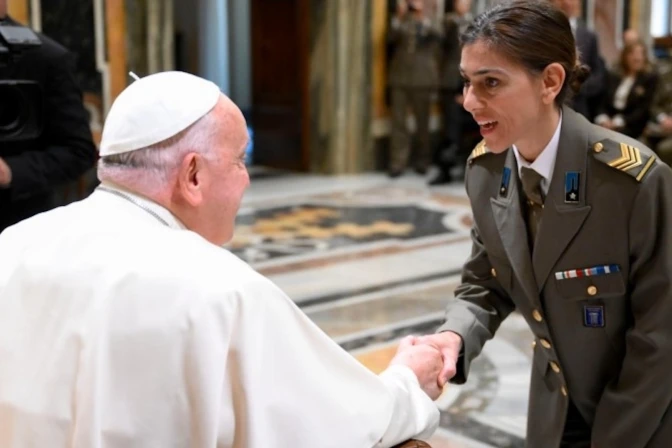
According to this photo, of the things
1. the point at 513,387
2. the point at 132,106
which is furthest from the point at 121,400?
the point at 513,387

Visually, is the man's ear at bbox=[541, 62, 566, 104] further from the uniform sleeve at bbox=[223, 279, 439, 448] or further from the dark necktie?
the uniform sleeve at bbox=[223, 279, 439, 448]

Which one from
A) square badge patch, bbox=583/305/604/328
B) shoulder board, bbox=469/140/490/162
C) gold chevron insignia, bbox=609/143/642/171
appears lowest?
square badge patch, bbox=583/305/604/328

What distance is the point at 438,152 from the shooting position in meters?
11.0

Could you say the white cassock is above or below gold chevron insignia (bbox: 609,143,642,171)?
below

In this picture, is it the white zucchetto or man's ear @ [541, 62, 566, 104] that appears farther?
man's ear @ [541, 62, 566, 104]

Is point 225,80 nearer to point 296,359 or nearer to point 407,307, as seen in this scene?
point 407,307

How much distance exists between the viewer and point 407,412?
1775 millimetres

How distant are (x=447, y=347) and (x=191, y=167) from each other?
2.71 ft

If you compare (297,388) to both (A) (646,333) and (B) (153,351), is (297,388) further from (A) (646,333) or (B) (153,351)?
(A) (646,333)

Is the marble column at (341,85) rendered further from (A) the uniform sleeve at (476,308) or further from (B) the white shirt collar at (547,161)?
(B) the white shirt collar at (547,161)

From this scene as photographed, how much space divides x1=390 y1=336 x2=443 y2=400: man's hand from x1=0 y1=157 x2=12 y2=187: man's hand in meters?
1.63

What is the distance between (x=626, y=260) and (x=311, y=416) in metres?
0.78

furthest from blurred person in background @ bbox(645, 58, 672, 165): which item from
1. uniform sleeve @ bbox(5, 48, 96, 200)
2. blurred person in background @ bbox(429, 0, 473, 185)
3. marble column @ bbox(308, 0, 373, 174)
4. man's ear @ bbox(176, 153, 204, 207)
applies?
man's ear @ bbox(176, 153, 204, 207)

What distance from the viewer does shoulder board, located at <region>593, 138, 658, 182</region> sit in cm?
188
